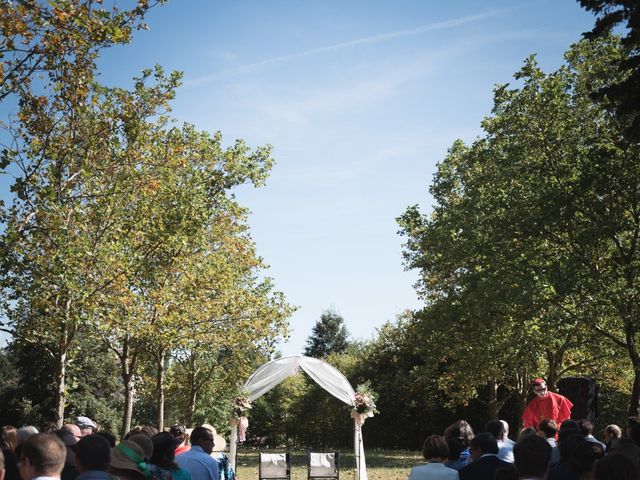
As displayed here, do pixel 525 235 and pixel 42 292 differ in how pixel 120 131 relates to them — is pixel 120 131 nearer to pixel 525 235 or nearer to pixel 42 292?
pixel 42 292

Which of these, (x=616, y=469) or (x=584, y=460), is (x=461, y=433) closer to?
(x=584, y=460)

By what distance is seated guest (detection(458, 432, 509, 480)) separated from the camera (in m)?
6.20

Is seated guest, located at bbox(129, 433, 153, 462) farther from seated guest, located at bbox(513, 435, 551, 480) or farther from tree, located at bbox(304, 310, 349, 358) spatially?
tree, located at bbox(304, 310, 349, 358)

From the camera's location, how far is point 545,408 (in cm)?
1292

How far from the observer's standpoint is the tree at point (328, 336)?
7094 cm

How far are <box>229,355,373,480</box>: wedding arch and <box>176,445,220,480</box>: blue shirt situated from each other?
1329cm

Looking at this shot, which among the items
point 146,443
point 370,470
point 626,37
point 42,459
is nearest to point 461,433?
point 146,443

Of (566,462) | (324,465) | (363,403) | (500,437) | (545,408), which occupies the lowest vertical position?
(324,465)

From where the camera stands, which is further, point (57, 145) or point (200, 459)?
point (57, 145)

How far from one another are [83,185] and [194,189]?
5130mm

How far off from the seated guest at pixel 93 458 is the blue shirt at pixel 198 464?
2.15m

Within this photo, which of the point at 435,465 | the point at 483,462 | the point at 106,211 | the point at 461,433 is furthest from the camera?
the point at 106,211

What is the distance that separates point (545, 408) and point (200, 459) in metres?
8.26

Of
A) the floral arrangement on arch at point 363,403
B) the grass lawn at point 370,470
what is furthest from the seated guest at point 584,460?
the grass lawn at point 370,470
